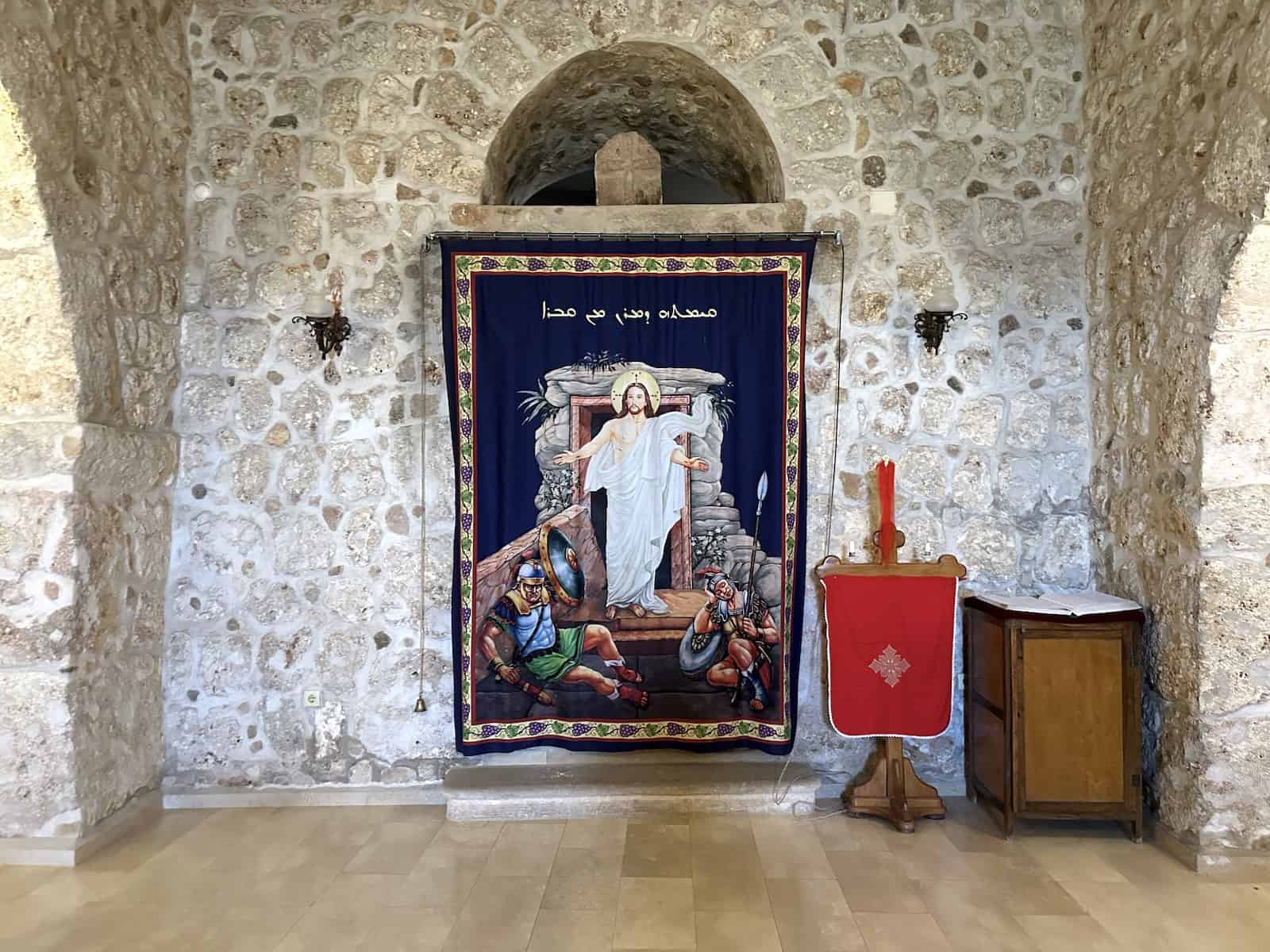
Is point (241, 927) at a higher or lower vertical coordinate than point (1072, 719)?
lower

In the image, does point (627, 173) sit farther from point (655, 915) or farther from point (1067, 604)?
point (655, 915)

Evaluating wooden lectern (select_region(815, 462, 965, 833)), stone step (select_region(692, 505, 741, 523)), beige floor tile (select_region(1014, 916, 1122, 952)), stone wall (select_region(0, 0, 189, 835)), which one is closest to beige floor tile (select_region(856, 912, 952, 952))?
beige floor tile (select_region(1014, 916, 1122, 952))

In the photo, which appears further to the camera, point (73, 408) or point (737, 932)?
point (73, 408)

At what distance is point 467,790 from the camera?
125 inches

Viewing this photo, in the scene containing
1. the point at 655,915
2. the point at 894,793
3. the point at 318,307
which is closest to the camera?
the point at 655,915

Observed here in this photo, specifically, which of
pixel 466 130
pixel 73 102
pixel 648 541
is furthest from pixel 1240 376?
pixel 73 102

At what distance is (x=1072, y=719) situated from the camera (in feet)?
9.71

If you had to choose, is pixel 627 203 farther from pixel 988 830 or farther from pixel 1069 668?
pixel 988 830

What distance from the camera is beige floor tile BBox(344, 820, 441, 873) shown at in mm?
2812

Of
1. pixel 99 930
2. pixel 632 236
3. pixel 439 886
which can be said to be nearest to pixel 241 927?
pixel 99 930

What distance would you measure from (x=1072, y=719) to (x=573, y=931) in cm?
196

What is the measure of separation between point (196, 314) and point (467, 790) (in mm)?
2356

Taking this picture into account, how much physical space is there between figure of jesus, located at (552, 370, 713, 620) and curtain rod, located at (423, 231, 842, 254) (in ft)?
2.05

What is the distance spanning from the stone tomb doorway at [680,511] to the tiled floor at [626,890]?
981 mm
